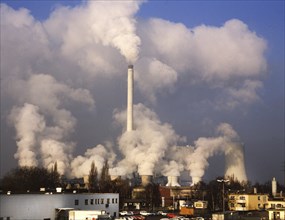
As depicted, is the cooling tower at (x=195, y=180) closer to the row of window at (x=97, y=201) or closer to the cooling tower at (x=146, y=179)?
the cooling tower at (x=146, y=179)

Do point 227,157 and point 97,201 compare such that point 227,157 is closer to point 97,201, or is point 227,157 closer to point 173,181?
point 173,181

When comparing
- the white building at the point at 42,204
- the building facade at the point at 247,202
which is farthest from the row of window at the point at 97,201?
the building facade at the point at 247,202

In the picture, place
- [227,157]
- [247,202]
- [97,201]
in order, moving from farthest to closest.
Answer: [227,157], [247,202], [97,201]

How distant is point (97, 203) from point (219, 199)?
21.1 meters

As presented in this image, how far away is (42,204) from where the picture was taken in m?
23.1

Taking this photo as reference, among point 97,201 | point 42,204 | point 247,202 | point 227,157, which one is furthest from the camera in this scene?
point 227,157

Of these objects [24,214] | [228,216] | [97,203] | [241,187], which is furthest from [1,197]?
[241,187]

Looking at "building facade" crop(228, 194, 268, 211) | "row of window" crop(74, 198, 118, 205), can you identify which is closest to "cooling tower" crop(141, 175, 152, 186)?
"building facade" crop(228, 194, 268, 211)

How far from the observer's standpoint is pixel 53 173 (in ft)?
188

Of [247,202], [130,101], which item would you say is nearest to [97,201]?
[247,202]

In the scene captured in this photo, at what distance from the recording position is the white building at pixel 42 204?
2123 centimetres

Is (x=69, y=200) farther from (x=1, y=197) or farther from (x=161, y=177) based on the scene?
(x=161, y=177)

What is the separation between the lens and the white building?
21228 millimetres

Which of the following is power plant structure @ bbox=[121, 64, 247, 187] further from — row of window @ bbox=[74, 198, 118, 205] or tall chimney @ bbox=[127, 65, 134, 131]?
row of window @ bbox=[74, 198, 118, 205]
